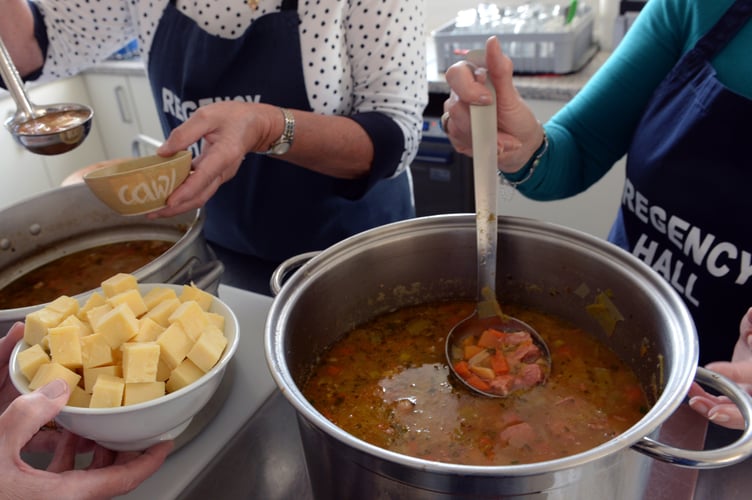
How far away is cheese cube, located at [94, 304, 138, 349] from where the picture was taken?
648 millimetres

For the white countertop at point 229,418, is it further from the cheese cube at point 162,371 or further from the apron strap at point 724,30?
the apron strap at point 724,30

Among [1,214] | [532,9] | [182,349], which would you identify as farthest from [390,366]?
[532,9]

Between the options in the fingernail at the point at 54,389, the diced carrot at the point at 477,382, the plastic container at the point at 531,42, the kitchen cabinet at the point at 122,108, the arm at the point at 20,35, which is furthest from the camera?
the kitchen cabinet at the point at 122,108

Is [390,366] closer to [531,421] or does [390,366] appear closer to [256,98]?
[531,421]

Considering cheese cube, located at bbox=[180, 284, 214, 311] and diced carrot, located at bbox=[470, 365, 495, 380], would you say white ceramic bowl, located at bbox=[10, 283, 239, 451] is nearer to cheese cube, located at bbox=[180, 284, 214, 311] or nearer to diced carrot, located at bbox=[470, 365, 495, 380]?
cheese cube, located at bbox=[180, 284, 214, 311]

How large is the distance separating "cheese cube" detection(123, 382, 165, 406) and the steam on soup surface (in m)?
0.25

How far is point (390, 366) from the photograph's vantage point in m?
0.87

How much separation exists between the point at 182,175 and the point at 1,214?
1.38ft

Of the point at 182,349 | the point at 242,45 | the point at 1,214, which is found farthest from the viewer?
the point at 242,45

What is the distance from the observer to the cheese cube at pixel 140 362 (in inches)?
24.2

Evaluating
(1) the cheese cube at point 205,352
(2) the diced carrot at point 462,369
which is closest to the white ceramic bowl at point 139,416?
(1) the cheese cube at point 205,352

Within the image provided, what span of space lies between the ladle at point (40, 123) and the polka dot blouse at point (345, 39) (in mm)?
265

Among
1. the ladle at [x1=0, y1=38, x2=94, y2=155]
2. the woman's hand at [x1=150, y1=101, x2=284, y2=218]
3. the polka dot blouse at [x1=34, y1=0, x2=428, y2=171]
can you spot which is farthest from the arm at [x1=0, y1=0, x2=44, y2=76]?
the woman's hand at [x1=150, y1=101, x2=284, y2=218]

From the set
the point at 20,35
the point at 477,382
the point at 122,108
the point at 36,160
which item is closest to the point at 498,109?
the point at 477,382
